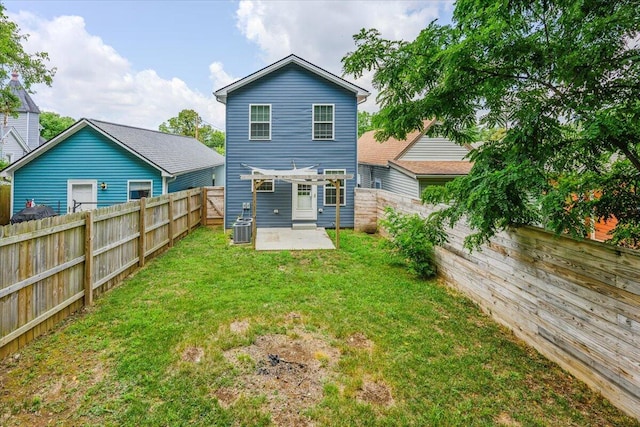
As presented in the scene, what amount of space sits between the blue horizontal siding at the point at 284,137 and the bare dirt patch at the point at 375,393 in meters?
9.77

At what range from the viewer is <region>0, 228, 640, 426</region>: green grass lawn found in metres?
2.94

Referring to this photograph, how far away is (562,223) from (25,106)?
43.1m

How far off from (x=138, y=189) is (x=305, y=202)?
249 inches

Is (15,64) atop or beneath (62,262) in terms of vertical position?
atop

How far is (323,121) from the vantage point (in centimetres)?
1277

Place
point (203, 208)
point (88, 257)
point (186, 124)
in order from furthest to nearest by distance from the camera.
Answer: point (186, 124), point (203, 208), point (88, 257)

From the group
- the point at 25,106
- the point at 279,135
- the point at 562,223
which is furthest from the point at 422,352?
the point at 25,106

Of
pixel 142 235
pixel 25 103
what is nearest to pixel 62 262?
pixel 142 235

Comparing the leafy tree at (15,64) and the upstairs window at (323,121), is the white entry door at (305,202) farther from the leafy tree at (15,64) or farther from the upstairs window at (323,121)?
the leafy tree at (15,64)

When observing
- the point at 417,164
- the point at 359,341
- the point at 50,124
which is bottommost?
the point at 359,341

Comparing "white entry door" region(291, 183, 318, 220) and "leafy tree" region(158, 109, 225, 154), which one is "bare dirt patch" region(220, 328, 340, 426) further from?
"leafy tree" region(158, 109, 225, 154)

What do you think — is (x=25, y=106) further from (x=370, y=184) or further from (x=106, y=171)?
(x=370, y=184)

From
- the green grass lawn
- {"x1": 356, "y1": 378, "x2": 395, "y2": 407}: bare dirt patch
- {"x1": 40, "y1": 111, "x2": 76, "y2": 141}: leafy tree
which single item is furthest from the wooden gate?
{"x1": 40, "y1": 111, "x2": 76, "y2": 141}: leafy tree

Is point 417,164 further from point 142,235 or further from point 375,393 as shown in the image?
point 375,393
